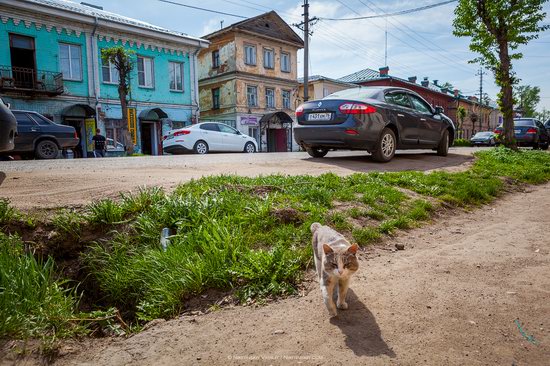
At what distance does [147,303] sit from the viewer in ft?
9.58

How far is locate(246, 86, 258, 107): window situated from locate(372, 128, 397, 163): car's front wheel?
2248 centimetres

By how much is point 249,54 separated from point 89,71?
42.6 ft

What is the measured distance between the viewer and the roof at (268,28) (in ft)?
95.7

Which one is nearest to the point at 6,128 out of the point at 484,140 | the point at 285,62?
the point at 285,62

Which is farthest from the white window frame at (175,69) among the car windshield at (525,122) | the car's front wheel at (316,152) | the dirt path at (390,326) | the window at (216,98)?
the dirt path at (390,326)

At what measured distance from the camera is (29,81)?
18.8 meters

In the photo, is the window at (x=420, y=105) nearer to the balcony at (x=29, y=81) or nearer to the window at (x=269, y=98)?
the balcony at (x=29, y=81)

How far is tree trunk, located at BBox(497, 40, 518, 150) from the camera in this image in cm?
1350

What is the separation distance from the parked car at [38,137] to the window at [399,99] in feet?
35.1

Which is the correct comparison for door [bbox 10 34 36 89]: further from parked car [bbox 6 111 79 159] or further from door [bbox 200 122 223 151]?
door [bbox 200 122 223 151]

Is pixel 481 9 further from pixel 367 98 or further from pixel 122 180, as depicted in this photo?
pixel 122 180

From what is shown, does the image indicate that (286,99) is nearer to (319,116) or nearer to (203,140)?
(203,140)

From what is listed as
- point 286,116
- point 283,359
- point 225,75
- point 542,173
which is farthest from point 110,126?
point 283,359

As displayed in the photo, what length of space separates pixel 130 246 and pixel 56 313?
975 mm
